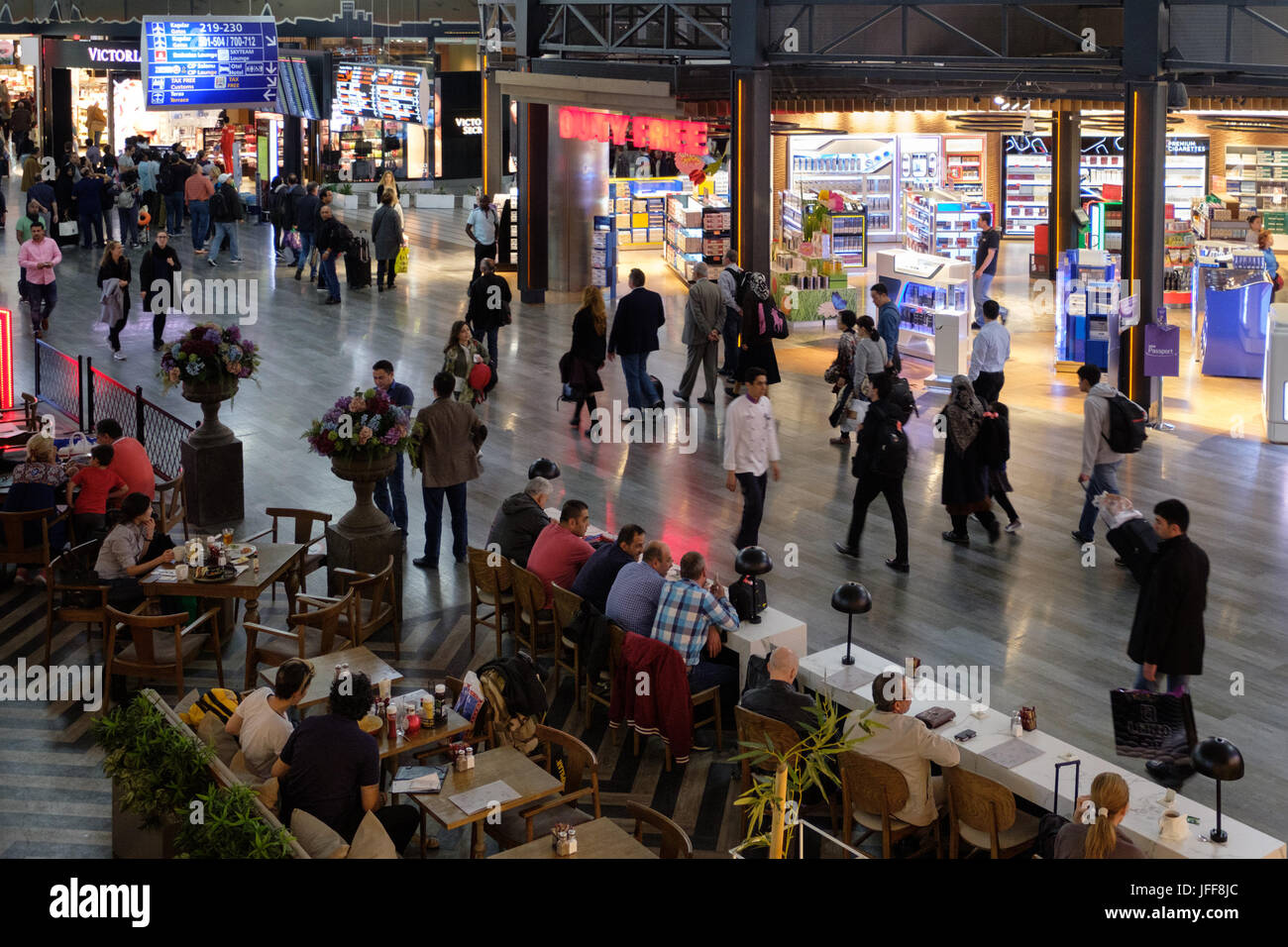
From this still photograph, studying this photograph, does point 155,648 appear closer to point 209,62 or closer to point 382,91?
point 209,62

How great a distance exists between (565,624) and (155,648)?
234 centimetres

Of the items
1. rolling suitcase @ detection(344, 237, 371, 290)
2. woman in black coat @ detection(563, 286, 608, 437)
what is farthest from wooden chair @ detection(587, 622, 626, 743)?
rolling suitcase @ detection(344, 237, 371, 290)

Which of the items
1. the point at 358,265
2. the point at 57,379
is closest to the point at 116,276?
the point at 57,379

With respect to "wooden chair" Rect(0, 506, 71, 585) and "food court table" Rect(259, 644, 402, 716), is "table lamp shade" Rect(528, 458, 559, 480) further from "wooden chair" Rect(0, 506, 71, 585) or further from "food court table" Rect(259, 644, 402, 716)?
"wooden chair" Rect(0, 506, 71, 585)

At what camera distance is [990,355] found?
48.2ft

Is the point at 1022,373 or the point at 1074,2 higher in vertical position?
the point at 1074,2

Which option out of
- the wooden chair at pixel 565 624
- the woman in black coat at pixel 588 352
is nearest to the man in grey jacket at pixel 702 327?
the woman in black coat at pixel 588 352

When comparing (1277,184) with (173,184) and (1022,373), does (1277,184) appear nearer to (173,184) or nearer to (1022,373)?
(1022,373)

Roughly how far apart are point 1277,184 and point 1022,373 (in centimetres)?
1230

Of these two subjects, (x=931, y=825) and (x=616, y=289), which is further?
(x=616, y=289)

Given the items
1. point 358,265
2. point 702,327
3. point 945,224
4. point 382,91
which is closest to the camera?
point 702,327

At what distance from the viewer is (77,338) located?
1872 cm

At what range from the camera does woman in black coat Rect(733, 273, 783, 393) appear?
50.1 feet

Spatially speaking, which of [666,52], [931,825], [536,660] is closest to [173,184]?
[666,52]
